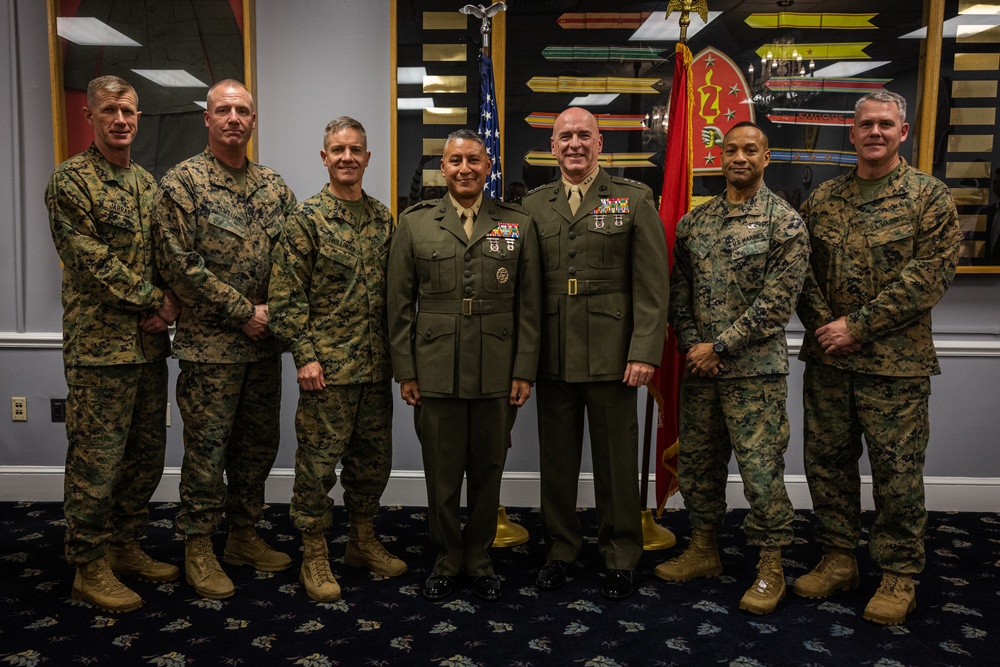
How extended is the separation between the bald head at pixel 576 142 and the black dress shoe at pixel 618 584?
1.47 m

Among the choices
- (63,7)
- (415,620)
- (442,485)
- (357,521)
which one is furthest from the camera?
(63,7)

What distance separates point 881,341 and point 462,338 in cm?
146

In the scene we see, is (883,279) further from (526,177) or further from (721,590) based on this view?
(526,177)

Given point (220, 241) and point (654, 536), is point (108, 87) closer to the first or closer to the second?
point (220, 241)

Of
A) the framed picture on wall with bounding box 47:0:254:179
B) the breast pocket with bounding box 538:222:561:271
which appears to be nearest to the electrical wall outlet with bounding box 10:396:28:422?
the framed picture on wall with bounding box 47:0:254:179

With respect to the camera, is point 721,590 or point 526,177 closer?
point 721,590

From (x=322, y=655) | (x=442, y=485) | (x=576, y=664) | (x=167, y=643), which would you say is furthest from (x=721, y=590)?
(x=167, y=643)

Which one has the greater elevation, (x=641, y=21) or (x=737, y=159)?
(x=641, y=21)

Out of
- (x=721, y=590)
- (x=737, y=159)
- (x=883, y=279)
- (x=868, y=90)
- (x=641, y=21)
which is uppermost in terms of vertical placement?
(x=641, y=21)

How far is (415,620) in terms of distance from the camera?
2443mm

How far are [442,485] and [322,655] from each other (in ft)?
2.26

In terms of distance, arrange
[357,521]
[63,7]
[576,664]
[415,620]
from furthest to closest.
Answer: [63,7]
[357,521]
[415,620]
[576,664]

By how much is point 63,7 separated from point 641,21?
110 inches

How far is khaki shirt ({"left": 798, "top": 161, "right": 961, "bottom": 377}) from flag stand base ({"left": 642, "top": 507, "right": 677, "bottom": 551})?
105 cm
